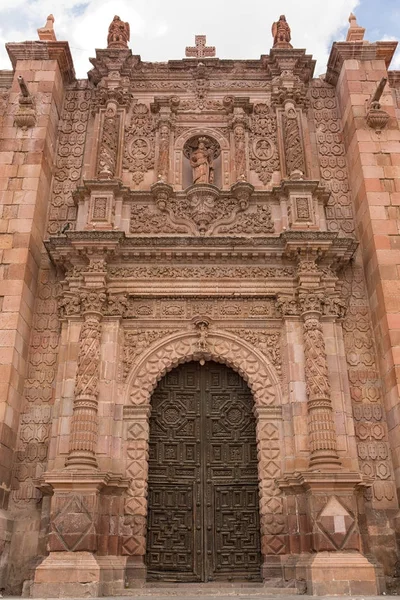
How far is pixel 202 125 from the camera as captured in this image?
1369 cm

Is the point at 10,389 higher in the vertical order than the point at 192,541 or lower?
higher

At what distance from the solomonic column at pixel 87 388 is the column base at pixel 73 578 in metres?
1.40

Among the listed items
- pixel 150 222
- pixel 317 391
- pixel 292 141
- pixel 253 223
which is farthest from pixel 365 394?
pixel 292 141

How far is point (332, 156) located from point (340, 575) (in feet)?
29.5

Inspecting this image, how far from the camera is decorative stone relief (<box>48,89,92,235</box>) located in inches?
493

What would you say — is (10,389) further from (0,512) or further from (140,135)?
(140,135)

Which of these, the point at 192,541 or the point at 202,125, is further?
the point at 202,125

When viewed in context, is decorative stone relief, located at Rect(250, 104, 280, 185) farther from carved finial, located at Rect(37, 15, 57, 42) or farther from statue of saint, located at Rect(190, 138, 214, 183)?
Result: carved finial, located at Rect(37, 15, 57, 42)

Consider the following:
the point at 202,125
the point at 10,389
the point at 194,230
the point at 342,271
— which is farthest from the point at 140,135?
the point at 10,389

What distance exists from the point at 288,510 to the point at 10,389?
5247 mm

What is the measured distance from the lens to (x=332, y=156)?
43.8ft

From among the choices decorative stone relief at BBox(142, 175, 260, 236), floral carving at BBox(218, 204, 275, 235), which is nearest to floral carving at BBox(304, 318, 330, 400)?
floral carving at BBox(218, 204, 275, 235)

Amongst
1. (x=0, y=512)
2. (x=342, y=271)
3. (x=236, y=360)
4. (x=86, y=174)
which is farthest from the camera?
(x=86, y=174)

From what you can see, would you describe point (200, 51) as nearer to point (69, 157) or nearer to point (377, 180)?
point (69, 157)
